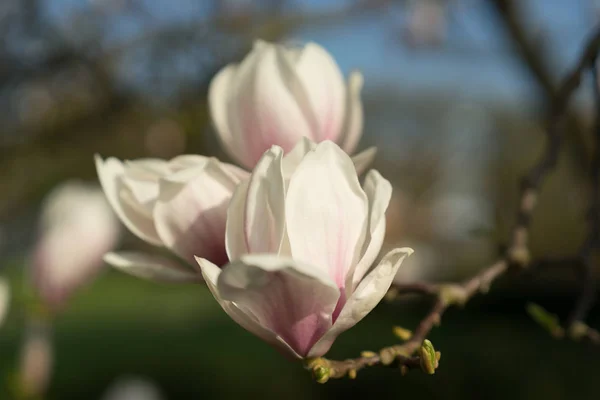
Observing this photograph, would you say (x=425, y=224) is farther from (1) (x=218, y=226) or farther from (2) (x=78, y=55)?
(1) (x=218, y=226)

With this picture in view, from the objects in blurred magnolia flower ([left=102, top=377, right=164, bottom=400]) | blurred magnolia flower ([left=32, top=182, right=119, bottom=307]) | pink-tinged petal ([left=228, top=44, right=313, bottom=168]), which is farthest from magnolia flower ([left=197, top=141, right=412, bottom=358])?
blurred magnolia flower ([left=102, top=377, right=164, bottom=400])

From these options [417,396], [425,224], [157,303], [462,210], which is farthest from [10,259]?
[417,396]

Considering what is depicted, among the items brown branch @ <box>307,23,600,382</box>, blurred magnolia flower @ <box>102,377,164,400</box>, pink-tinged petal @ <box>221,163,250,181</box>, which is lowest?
blurred magnolia flower @ <box>102,377,164,400</box>

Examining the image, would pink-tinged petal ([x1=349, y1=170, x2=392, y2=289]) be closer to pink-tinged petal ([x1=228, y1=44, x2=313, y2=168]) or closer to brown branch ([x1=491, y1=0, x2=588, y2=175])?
pink-tinged petal ([x1=228, y1=44, x2=313, y2=168])

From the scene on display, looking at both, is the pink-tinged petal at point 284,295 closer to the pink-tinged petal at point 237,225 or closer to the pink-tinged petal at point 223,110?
the pink-tinged petal at point 237,225

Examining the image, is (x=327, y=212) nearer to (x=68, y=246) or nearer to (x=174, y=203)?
(x=174, y=203)
